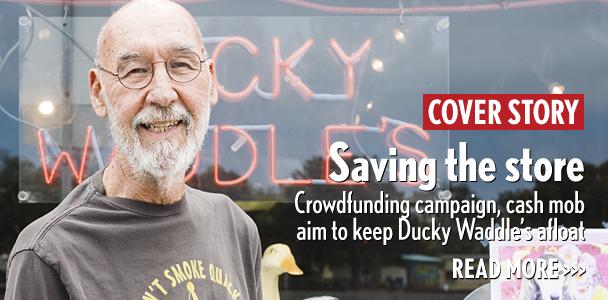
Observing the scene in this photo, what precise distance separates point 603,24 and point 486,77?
0.57 m

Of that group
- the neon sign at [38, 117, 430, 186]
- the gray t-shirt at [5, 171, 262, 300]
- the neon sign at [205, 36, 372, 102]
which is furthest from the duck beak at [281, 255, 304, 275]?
the gray t-shirt at [5, 171, 262, 300]

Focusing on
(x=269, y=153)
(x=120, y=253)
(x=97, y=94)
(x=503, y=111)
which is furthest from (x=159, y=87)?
(x=503, y=111)

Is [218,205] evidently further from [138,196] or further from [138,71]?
[138,71]

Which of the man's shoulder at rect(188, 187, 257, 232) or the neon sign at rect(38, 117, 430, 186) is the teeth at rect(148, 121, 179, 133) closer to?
the man's shoulder at rect(188, 187, 257, 232)

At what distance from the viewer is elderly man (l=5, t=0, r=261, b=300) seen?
988mm

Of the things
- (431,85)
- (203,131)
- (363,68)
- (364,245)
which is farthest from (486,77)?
(203,131)

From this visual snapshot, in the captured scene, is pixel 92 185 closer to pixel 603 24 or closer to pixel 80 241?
pixel 80 241

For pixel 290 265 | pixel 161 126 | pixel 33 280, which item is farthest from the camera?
pixel 290 265

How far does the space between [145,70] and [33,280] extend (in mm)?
334

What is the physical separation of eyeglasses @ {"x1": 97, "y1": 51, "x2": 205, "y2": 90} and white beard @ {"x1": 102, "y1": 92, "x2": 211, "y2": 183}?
41 mm

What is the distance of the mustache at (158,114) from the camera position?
3.37 ft

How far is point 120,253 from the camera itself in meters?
1.04

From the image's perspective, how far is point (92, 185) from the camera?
111cm

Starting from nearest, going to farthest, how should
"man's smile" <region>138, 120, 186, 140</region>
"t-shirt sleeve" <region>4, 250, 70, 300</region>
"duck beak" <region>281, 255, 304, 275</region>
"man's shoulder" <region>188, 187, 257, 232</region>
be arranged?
"t-shirt sleeve" <region>4, 250, 70, 300</region>, "man's smile" <region>138, 120, 186, 140</region>, "man's shoulder" <region>188, 187, 257, 232</region>, "duck beak" <region>281, 255, 304, 275</region>
